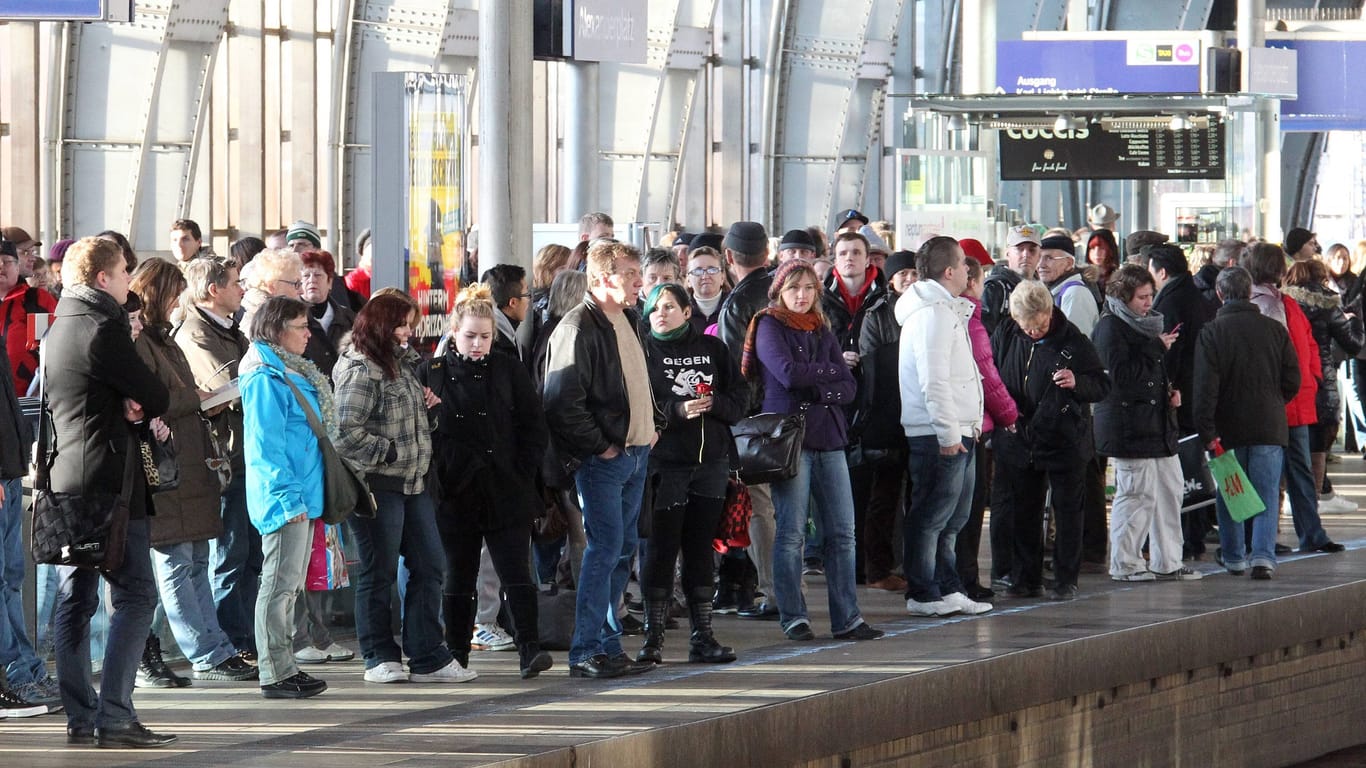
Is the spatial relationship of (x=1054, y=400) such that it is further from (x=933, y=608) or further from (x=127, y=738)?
(x=127, y=738)

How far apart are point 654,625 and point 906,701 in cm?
95

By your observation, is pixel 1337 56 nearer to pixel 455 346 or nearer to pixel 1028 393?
pixel 1028 393

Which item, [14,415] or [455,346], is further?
[455,346]

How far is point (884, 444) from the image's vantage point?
900 centimetres

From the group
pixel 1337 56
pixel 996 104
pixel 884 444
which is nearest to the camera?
pixel 884 444

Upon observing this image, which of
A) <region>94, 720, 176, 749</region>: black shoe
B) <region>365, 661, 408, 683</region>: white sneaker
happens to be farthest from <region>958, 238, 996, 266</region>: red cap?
<region>94, 720, 176, 749</region>: black shoe

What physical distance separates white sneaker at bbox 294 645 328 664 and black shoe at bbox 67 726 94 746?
61.0 inches

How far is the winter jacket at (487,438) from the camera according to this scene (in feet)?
23.7

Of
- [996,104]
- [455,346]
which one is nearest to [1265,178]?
[996,104]

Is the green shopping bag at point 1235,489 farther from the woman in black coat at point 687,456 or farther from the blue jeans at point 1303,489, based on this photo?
the woman in black coat at point 687,456

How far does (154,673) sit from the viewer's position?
7238 mm

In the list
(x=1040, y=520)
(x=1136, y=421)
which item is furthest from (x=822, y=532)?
(x=1136, y=421)

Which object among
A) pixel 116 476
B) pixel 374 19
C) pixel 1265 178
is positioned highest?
pixel 374 19

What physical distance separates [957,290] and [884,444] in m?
0.83
